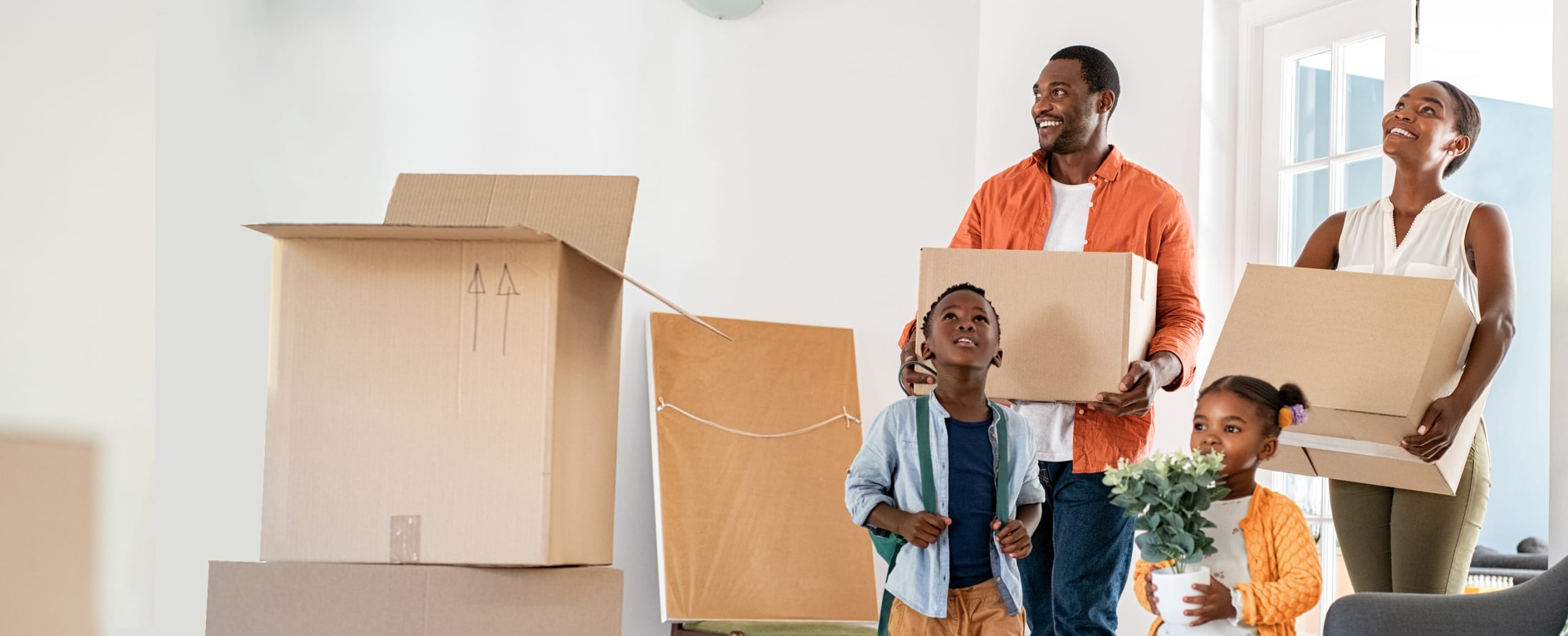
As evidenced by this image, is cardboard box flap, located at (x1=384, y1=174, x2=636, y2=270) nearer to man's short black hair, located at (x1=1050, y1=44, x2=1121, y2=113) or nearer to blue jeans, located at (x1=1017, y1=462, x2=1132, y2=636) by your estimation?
blue jeans, located at (x1=1017, y1=462, x2=1132, y2=636)

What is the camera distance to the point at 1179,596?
5.54ft

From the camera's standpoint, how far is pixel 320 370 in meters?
1.52

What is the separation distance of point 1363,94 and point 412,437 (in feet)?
7.79

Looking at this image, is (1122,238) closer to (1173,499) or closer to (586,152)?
(1173,499)

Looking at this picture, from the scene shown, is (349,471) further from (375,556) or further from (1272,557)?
(1272,557)

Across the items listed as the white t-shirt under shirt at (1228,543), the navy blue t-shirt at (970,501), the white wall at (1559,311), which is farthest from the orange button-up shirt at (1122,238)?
the white wall at (1559,311)

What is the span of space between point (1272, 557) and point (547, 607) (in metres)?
1.01

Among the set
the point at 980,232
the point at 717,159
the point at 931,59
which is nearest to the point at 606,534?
the point at 980,232

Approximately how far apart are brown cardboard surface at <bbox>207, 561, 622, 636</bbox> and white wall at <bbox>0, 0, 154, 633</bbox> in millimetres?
559

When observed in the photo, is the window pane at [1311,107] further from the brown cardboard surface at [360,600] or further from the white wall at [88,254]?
the white wall at [88,254]

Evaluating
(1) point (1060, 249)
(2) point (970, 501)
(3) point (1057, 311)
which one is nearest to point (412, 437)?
(2) point (970, 501)

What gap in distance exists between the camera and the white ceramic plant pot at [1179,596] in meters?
1.69

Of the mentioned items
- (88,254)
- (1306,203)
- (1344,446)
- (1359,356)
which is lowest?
(1344,446)

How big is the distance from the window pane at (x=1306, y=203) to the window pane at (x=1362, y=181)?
5cm
